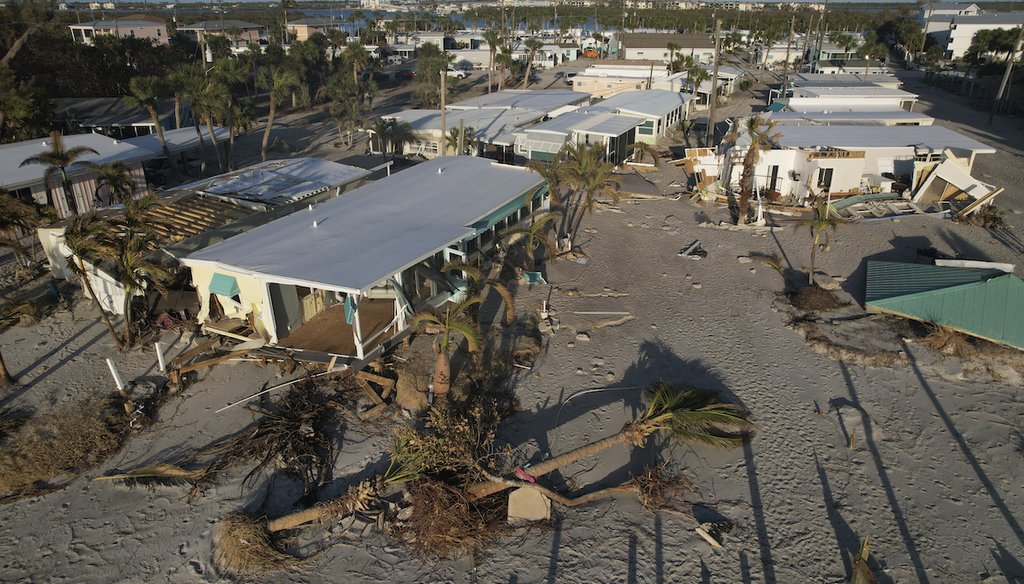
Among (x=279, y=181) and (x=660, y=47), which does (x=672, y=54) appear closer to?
(x=660, y=47)

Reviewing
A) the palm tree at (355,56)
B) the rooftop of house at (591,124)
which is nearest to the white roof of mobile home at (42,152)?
the rooftop of house at (591,124)

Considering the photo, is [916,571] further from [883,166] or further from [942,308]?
[883,166]

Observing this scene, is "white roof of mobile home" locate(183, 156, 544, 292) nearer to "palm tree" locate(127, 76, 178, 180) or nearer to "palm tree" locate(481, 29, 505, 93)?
"palm tree" locate(127, 76, 178, 180)

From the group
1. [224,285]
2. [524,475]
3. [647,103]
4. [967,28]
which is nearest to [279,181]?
[224,285]

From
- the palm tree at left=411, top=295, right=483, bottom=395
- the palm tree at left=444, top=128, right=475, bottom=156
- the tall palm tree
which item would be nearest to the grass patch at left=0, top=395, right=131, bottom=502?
the palm tree at left=411, top=295, right=483, bottom=395

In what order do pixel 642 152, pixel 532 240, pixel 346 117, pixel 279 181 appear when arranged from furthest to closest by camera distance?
pixel 346 117, pixel 642 152, pixel 279 181, pixel 532 240

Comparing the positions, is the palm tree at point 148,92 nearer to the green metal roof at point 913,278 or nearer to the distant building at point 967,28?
the green metal roof at point 913,278

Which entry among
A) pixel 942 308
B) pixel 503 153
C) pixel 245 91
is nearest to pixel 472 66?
pixel 245 91
